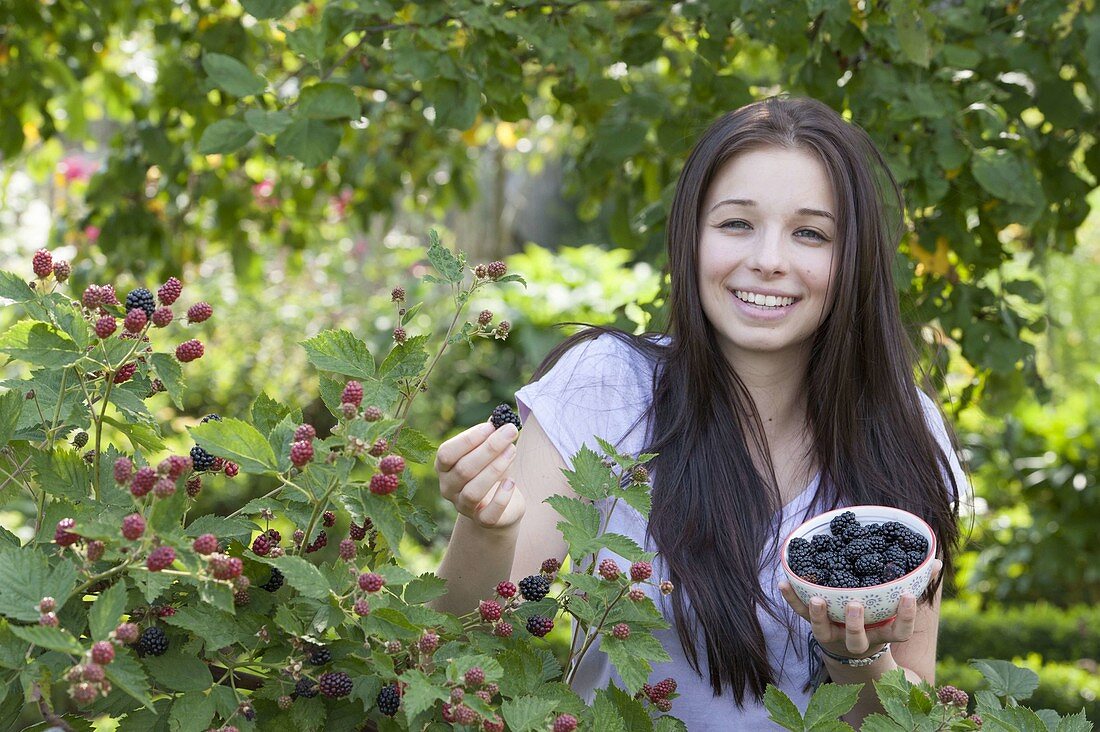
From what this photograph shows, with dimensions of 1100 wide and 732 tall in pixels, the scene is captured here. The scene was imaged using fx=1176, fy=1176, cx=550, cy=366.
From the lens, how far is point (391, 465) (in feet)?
3.03

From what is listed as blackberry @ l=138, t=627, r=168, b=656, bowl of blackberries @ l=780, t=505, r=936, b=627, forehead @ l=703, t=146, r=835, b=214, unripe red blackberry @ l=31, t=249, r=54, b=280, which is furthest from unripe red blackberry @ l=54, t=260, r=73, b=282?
forehead @ l=703, t=146, r=835, b=214

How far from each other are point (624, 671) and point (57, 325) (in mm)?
579

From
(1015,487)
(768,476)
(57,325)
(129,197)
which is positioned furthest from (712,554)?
(1015,487)

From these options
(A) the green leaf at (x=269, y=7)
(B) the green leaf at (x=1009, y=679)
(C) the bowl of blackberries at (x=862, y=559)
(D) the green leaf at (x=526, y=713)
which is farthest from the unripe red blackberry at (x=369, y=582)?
(A) the green leaf at (x=269, y=7)

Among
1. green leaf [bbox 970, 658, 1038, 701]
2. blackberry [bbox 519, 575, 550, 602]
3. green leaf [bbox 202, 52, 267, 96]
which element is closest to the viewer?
blackberry [bbox 519, 575, 550, 602]

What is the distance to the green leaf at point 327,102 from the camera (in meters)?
1.92

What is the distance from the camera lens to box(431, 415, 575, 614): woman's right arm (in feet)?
3.89

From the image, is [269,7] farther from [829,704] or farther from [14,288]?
[829,704]

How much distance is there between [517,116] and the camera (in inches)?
89.0

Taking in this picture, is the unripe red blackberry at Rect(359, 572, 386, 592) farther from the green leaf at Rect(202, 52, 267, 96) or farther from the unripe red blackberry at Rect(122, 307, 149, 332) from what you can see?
the green leaf at Rect(202, 52, 267, 96)

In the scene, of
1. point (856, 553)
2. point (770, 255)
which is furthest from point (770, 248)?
point (856, 553)

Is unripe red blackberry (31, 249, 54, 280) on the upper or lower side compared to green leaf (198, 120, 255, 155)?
lower

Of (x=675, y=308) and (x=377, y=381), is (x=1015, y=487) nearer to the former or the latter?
(x=675, y=308)

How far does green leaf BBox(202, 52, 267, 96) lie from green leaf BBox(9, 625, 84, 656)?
3.92ft
